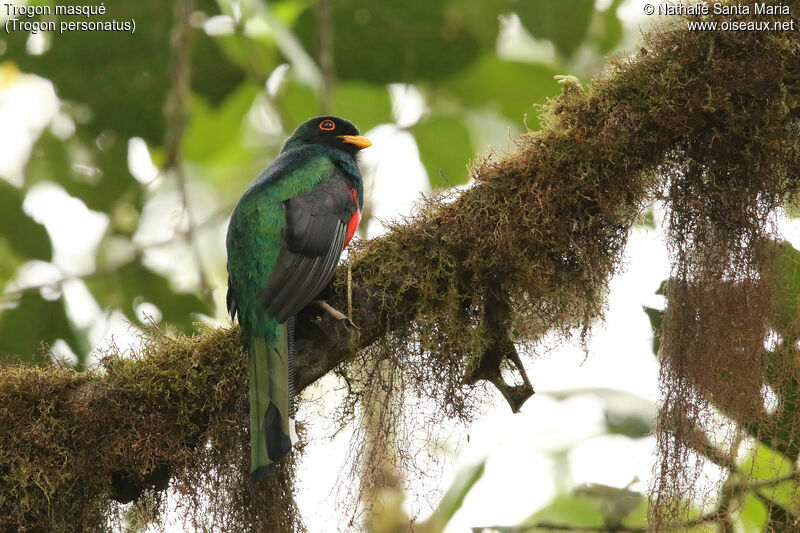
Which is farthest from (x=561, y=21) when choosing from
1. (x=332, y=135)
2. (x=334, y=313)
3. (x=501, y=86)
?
(x=334, y=313)

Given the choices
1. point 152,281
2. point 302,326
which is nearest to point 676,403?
point 302,326

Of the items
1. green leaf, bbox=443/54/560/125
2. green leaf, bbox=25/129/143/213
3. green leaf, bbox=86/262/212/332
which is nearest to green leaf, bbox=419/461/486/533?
green leaf, bbox=86/262/212/332

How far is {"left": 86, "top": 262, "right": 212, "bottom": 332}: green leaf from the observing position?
15.1 ft

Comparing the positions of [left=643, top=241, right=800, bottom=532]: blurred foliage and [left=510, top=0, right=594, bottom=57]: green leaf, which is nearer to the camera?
[left=643, top=241, right=800, bottom=532]: blurred foliage

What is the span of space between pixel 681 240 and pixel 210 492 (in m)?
1.85

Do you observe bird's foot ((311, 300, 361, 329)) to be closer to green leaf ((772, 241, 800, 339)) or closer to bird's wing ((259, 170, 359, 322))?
bird's wing ((259, 170, 359, 322))

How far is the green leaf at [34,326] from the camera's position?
173 inches

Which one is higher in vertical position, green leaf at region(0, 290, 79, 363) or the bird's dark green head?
the bird's dark green head

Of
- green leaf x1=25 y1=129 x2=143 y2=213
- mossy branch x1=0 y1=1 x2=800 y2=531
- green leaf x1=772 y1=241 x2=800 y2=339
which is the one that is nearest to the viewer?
mossy branch x1=0 y1=1 x2=800 y2=531

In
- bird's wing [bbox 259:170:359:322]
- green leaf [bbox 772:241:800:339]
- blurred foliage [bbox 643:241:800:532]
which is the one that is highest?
bird's wing [bbox 259:170:359:322]

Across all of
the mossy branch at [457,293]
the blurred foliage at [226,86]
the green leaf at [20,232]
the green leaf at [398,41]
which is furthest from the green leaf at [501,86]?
the green leaf at [20,232]

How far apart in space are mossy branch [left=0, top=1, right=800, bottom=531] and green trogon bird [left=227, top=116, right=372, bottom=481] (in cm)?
12

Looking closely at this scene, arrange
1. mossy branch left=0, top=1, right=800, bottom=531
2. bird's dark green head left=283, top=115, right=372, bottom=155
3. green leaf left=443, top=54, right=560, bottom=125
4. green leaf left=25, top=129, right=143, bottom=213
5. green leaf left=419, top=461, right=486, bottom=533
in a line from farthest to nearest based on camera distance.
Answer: green leaf left=25, top=129, right=143, bottom=213 < green leaf left=443, top=54, right=560, bottom=125 < bird's dark green head left=283, top=115, right=372, bottom=155 < green leaf left=419, top=461, right=486, bottom=533 < mossy branch left=0, top=1, right=800, bottom=531

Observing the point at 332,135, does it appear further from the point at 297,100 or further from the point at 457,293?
the point at 457,293
